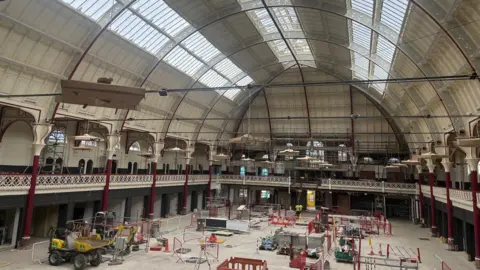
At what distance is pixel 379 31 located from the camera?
69.4 feet

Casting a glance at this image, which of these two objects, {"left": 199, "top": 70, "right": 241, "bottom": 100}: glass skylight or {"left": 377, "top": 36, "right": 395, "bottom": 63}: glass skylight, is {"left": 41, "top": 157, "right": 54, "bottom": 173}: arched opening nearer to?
{"left": 199, "top": 70, "right": 241, "bottom": 100}: glass skylight

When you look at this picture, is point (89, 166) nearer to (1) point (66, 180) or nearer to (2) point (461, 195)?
(1) point (66, 180)

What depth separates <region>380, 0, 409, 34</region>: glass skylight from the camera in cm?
1815

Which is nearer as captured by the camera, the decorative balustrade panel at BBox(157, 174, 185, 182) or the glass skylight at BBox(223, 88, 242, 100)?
the decorative balustrade panel at BBox(157, 174, 185, 182)

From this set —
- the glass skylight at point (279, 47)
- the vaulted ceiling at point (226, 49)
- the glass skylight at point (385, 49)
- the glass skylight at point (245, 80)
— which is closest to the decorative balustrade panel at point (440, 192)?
the vaulted ceiling at point (226, 49)

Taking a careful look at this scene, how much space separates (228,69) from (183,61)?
7.15m

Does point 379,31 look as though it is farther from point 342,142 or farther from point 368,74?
point 342,142

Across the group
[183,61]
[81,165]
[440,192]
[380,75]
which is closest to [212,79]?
[183,61]

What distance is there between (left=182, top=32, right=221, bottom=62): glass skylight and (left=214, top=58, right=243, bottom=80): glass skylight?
2.29m

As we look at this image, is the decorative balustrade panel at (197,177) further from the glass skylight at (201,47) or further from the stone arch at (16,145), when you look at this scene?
the stone arch at (16,145)

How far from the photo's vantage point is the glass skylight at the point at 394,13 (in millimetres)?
18153

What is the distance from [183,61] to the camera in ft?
101

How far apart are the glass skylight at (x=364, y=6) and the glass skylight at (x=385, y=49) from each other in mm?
2815

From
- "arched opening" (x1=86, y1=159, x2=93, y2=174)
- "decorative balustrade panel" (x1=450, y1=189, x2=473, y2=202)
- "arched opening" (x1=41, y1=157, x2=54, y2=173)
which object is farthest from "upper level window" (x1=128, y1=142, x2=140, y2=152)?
"decorative balustrade panel" (x1=450, y1=189, x2=473, y2=202)
